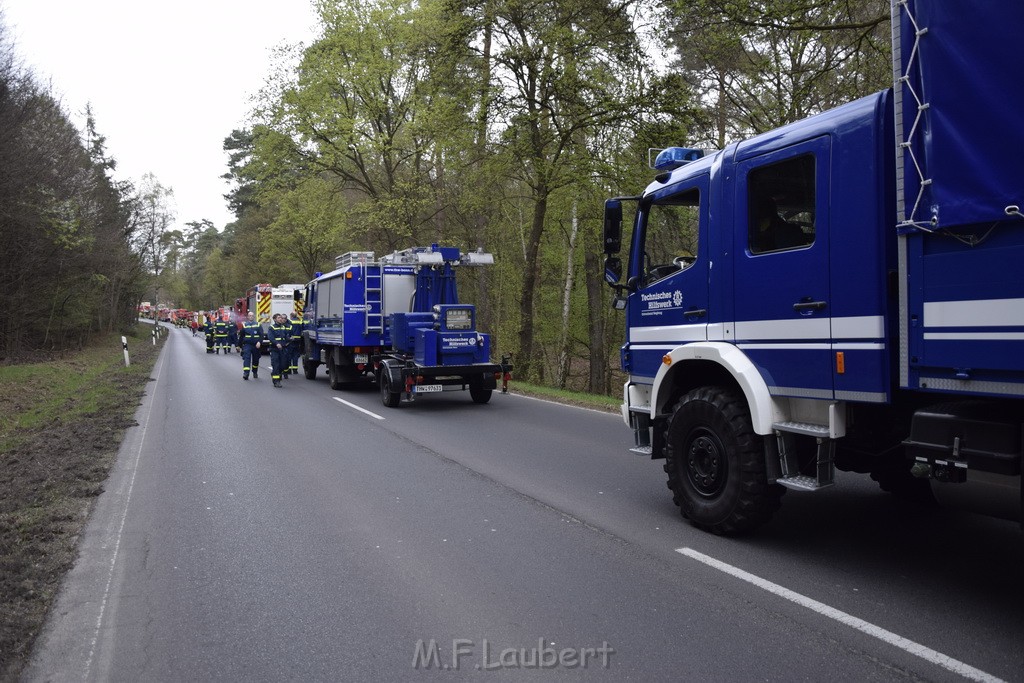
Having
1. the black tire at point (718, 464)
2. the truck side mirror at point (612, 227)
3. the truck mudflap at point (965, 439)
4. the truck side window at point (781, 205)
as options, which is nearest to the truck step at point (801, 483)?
the black tire at point (718, 464)

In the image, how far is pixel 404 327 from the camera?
1390 centimetres

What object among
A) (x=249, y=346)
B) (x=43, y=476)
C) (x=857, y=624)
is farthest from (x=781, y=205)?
(x=249, y=346)

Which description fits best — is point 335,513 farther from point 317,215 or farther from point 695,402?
point 317,215

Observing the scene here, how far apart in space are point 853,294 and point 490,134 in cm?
1593

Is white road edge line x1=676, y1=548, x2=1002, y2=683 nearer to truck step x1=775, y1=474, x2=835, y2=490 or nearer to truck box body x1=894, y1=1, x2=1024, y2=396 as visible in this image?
truck step x1=775, y1=474, x2=835, y2=490

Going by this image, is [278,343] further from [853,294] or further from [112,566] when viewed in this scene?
[853,294]

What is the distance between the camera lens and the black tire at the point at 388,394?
44.4 feet

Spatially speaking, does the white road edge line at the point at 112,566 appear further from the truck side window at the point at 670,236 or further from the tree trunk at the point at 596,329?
the tree trunk at the point at 596,329

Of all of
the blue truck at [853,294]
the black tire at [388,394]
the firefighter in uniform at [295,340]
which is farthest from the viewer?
the firefighter in uniform at [295,340]

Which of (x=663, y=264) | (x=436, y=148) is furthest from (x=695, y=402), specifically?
(x=436, y=148)

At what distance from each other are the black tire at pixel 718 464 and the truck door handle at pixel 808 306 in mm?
839

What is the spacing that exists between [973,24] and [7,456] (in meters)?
10.9

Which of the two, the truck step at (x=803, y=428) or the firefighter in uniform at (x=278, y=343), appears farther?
the firefighter in uniform at (x=278, y=343)

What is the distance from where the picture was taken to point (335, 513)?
6289 mm
